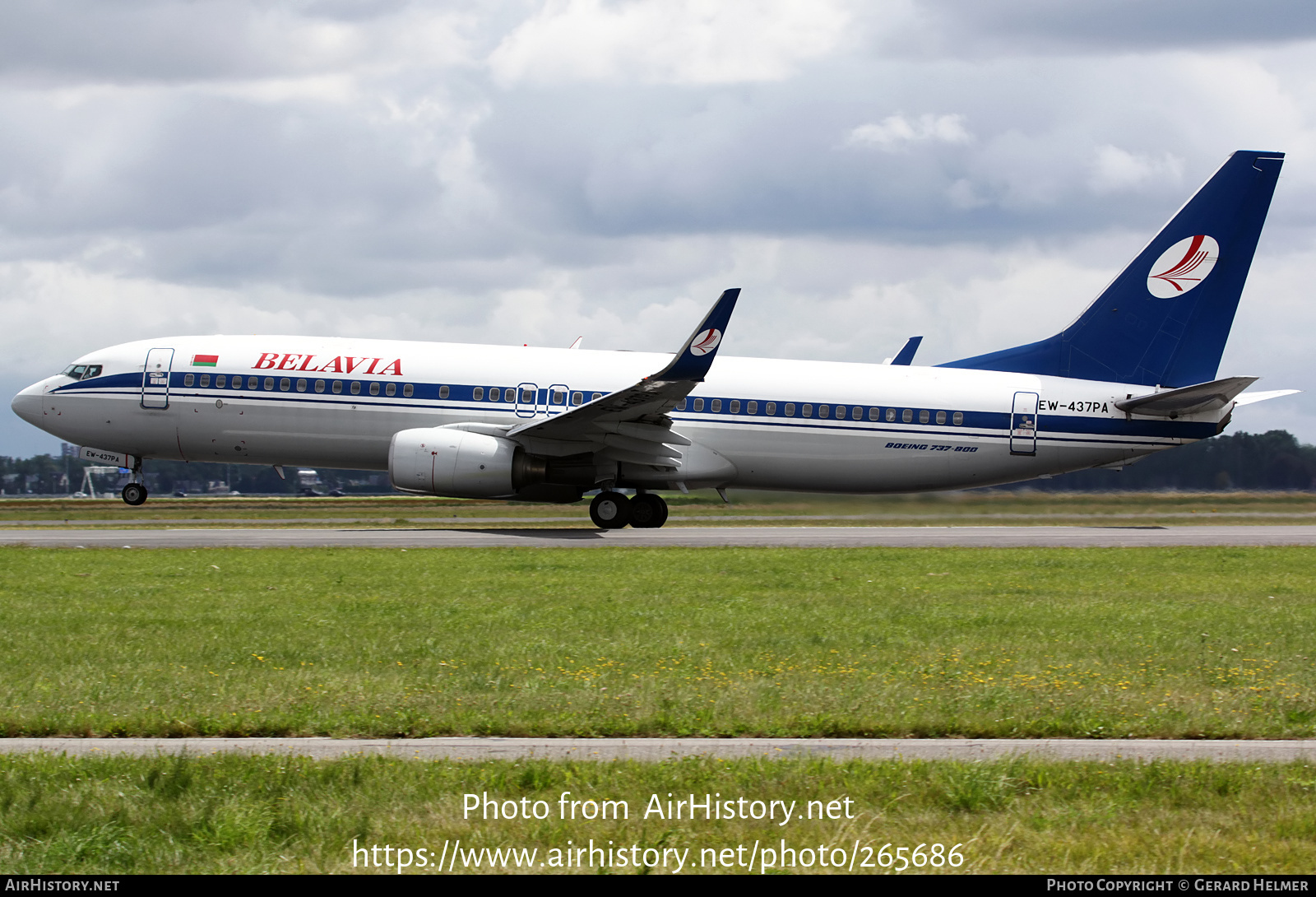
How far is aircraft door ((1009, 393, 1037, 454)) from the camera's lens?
29406 millimetres

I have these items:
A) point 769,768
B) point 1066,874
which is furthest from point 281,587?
point 1066,874

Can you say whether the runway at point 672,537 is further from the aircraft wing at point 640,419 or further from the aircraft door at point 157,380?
the aircraft door at point 157,380

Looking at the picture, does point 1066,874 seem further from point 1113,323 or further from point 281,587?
point 1113,323

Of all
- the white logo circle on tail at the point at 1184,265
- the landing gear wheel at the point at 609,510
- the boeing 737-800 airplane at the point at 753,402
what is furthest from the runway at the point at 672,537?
the white logo circle on tail at the point at 1184,265

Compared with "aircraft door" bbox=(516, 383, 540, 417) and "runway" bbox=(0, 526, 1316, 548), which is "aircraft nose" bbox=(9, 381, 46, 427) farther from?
"aircraft door" bbox=(516, 383, 540, 417)

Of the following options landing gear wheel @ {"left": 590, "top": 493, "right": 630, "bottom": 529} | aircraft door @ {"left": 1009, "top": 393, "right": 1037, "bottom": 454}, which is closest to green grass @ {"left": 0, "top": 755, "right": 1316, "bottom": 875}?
landing gear wheel @ {"left": 590, "top": 493, "right": 630, "bottom": 529}

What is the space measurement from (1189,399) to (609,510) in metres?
13.6

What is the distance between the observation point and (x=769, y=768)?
23.5 ft

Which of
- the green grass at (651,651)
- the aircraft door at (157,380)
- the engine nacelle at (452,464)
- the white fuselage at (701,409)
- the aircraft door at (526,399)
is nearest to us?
the green grass at (651,651)

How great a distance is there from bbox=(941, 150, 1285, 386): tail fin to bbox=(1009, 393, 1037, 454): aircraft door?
4.22ft

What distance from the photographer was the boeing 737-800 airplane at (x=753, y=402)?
95.2 feet

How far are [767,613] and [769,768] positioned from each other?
7.41 m

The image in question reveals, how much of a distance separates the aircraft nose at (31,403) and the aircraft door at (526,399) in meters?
12.3

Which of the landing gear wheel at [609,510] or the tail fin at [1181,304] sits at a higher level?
the tail fin at [1181,304]
